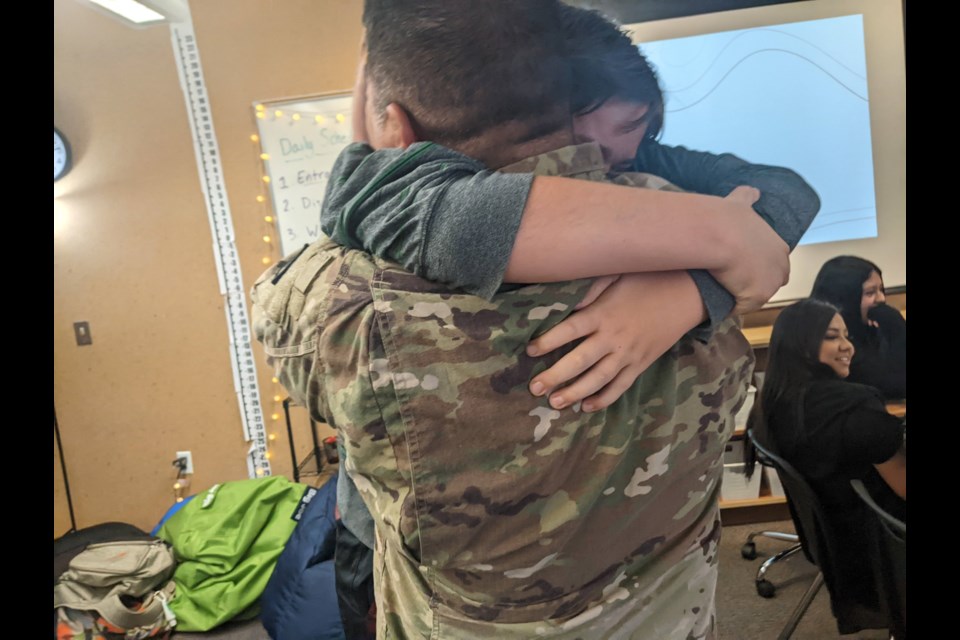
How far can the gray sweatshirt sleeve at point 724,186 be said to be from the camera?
0.47 metres

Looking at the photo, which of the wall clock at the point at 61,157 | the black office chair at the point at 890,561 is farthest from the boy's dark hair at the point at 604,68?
the wall clock at the point at 61,157

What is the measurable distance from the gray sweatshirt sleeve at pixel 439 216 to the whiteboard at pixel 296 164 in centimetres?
109

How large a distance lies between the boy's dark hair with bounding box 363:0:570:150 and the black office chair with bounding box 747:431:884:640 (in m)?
0.87

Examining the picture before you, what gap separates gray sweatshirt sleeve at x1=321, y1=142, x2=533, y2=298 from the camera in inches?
15.1

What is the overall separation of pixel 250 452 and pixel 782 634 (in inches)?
56.0

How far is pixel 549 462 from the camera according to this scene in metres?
0.46

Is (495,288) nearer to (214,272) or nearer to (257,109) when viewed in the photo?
(257,109)

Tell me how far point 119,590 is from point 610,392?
168 cm

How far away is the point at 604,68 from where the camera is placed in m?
0.58

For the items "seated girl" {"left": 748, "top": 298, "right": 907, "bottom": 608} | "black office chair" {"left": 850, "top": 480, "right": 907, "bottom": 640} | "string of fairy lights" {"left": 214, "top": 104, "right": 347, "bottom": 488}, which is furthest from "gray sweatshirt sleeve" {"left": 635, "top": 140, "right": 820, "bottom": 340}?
"string of fairy lights" {"left": 214, "top": 104, "right": 347, "bottom": 488}

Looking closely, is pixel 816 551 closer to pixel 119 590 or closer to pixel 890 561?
pixel 890 561

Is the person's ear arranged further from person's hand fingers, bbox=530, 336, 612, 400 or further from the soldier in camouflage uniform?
person's hand fingers, bbox=530, 336, 612, 400
